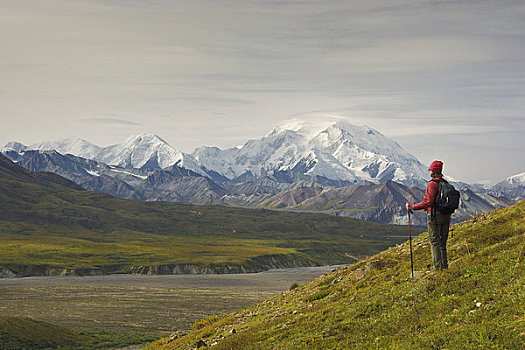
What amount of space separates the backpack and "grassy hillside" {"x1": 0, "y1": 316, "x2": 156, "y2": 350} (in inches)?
2285

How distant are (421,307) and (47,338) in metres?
62.3

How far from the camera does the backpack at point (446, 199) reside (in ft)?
72.7

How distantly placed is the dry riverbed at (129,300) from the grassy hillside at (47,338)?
7088 mm

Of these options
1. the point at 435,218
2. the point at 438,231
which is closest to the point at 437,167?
the point at 435,218

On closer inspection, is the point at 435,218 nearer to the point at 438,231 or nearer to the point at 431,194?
the point at 438,231

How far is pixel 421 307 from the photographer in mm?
21078

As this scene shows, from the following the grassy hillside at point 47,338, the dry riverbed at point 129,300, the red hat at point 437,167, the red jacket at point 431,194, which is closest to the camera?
the red jacket at point 431,194

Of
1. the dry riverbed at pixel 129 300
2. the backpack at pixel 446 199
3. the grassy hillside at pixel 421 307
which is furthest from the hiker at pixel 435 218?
the dry riverbed at pixel 129 300

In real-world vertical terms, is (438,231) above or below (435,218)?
below

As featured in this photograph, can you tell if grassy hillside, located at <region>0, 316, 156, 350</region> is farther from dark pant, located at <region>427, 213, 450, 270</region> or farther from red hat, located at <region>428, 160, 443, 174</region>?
red hat, located at <region>428, 160, 443, 174</region>

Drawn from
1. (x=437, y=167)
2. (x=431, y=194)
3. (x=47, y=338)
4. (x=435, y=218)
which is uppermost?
(x=437, y=167)

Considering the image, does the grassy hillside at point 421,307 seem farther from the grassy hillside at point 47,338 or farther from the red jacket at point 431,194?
the grassy hillside at point 47,338

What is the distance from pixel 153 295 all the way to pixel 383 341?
124810mm

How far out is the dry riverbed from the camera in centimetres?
9294
